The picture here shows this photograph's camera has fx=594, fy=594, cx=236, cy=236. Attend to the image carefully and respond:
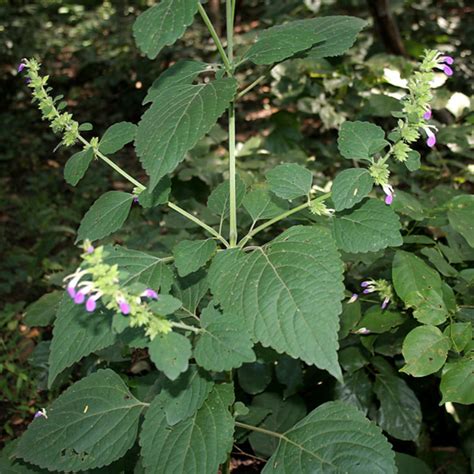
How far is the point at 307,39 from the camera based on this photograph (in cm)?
161

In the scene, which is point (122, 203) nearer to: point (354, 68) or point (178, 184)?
point (178, 184)

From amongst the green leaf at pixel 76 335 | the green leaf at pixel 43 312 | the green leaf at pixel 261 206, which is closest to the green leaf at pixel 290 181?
the green leaf at pixel 261 206

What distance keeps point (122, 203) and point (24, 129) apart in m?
6.16

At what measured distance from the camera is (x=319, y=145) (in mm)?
4203

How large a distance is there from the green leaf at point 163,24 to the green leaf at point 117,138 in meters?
0.33

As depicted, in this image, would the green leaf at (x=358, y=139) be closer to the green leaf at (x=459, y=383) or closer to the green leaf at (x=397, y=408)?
the green leaf at (x=459, y=383)

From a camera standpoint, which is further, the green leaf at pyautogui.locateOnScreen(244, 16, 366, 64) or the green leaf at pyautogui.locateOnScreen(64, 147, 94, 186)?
the green leaf at pyautogui.locateOnScreen(64, 147, 94, 186)

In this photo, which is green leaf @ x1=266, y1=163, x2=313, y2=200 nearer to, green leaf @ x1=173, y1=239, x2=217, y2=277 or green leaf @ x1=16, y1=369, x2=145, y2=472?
green leaf @ x1=173, y1=239, x2=217, y2=277

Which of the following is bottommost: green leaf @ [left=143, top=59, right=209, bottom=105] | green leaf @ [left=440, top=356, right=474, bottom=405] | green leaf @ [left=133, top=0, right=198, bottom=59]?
green leaf @ [left=440, top=356, right=474, bottom=405]

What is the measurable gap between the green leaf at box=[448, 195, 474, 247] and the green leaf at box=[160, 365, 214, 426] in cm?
101

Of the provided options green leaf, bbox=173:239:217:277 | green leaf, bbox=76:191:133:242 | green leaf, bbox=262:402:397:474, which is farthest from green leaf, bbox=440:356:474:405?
green leaf, bbox=76:191:133:242

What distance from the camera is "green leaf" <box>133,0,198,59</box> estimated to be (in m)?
1.46

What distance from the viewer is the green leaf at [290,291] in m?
1.31

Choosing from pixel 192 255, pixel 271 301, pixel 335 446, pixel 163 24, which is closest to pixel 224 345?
pixel 271 301
